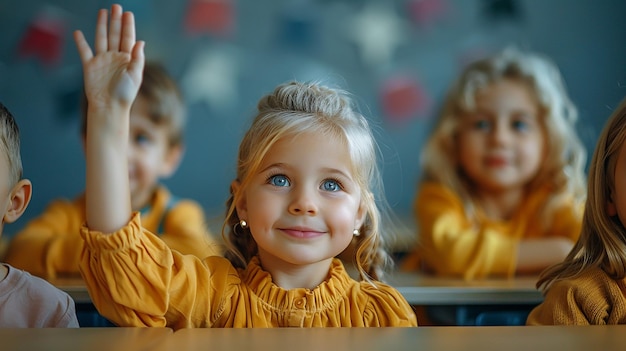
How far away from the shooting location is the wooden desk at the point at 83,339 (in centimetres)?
95

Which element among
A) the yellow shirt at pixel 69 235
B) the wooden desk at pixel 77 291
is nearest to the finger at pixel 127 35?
the wooden desk at pixel 77 291

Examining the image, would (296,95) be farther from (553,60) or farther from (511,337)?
(553,60)

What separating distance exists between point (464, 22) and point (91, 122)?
291 cm

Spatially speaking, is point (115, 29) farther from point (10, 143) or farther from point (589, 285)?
point (589, 285)

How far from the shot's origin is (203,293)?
1.33m

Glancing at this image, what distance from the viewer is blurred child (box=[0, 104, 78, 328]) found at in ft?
4.39

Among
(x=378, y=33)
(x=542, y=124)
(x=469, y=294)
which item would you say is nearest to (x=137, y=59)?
(x=469, y=294)

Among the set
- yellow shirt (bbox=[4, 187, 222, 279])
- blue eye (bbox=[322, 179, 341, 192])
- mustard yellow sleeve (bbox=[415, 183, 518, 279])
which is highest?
blue eye (bbox=[322, 179, 341, 192])

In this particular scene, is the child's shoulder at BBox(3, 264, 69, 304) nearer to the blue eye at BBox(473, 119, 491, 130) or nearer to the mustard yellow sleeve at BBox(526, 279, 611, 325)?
the mustard yellow sleeve at BBox(526, 279, 611, 325)

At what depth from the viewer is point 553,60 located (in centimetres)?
380

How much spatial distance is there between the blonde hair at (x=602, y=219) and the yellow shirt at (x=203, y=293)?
14.7 inches

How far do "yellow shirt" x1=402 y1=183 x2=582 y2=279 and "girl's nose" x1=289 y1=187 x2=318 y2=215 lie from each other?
3.37ft

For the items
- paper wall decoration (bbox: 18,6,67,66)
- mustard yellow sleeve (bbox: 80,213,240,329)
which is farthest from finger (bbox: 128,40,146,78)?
paper wall decoration (bbox: 18,6,67,66)

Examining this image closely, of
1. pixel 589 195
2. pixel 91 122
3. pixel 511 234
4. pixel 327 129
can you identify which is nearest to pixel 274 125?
pixel 327 129
